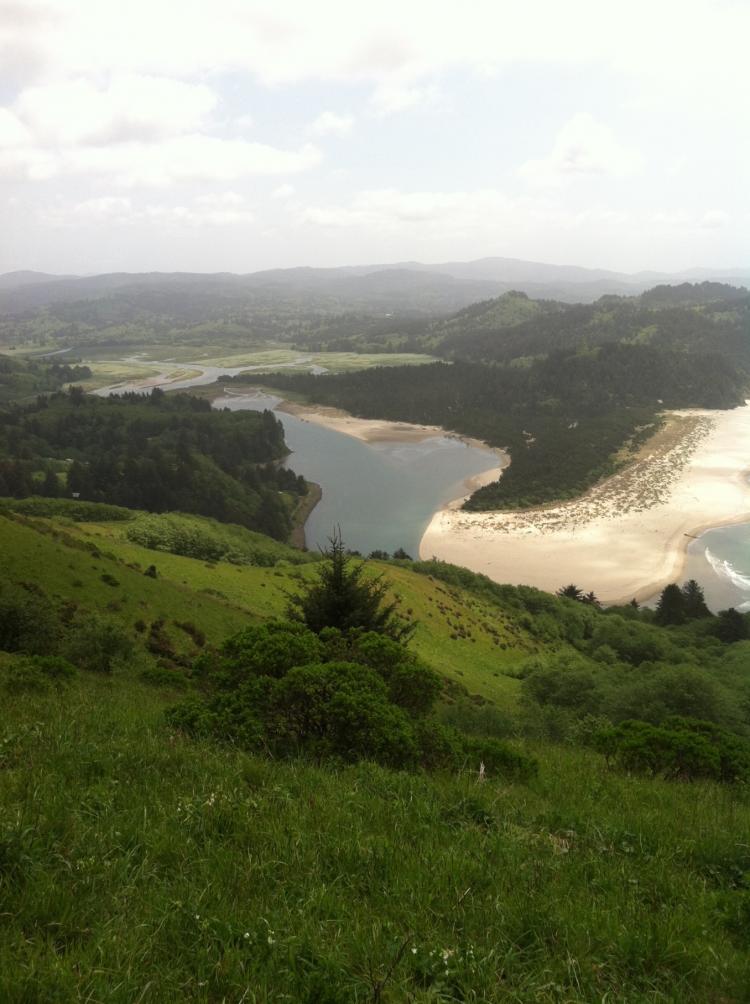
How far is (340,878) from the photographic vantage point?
14.9ft

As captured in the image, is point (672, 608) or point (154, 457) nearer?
point (672, 608)

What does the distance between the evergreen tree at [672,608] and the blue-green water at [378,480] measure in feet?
104

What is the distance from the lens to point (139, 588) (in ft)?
92.1

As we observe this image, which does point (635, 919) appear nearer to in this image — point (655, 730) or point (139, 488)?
point (655, 730)

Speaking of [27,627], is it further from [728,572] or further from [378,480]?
[378,480]

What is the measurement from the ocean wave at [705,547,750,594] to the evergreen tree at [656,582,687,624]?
13821mm

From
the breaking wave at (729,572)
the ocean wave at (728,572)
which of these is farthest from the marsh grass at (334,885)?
the ocean wave at (728,572)

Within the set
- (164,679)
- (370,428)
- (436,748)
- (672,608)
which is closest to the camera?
(436,748)

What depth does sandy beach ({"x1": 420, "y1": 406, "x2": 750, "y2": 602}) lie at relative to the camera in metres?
66.0

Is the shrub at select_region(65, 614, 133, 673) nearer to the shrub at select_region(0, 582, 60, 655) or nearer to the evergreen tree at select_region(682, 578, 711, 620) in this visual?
the shrub at select_region(0, 582, 60, 655)

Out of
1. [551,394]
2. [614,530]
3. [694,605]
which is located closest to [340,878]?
[694,605]

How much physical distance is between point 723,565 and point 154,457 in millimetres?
90914

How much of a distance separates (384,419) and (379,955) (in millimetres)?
157930

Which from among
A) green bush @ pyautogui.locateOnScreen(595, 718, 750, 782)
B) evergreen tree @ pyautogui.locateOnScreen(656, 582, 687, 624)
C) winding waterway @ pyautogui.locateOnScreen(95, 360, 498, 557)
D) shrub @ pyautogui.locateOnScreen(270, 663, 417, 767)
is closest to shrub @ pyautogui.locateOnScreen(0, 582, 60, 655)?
shrub @ pyautogui.locateOnScreen(270, 663, 417, 767)
